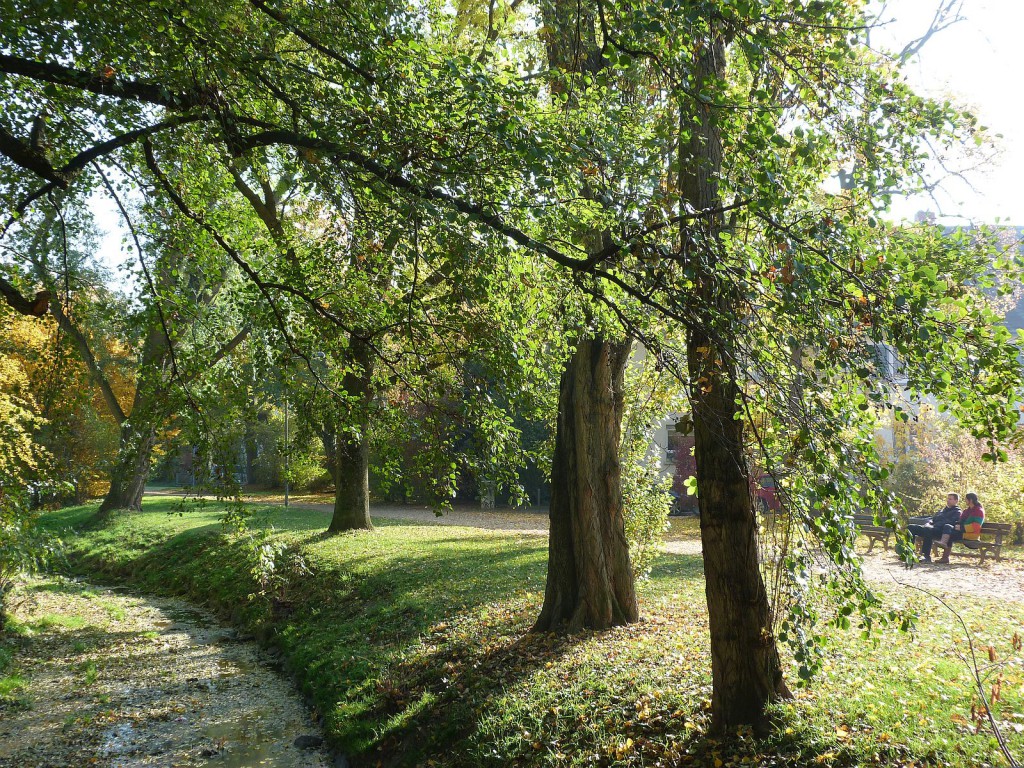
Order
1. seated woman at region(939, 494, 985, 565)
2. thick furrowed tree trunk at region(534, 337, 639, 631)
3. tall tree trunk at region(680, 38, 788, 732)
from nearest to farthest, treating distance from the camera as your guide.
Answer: tall tree trunk at region(680, 38, 788, 732), thick furrowed tree trunk at region(534, 337, 639, 631), seated woman at region(939, 494, 985, 565)

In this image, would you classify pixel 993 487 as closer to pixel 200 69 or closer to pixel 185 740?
pixel 185 740

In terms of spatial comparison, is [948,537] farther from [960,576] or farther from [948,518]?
[960,576]

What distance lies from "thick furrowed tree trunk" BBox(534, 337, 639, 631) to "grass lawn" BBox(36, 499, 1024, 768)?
44cm

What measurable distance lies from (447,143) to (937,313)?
10.2 feet

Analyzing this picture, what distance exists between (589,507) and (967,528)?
9685mm

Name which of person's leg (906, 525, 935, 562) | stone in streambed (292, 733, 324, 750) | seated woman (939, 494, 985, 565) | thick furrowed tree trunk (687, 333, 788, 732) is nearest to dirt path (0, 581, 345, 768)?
stone in streambed (292, 733, 324, 750)

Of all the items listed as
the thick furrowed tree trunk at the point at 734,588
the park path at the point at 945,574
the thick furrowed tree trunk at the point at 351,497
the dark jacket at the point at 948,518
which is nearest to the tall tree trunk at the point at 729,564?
the thick furrowed tree trunk at the point at 734,588

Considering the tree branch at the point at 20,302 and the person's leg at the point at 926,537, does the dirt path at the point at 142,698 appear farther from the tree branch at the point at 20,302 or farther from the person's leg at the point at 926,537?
the person's leg at the point at 926,537

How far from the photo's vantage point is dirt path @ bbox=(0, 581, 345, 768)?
748 centimetres

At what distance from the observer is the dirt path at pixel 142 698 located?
7484 millimetres

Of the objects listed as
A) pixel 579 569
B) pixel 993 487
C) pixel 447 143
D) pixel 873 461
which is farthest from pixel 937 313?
pixel 993 487

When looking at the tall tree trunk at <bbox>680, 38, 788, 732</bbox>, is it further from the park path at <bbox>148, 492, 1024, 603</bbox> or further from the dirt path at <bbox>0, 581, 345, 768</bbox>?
the dirt path at <bbox>0, 581, 345, 768</bbox>

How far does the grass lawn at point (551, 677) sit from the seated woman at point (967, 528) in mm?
4921

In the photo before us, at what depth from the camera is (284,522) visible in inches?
793
